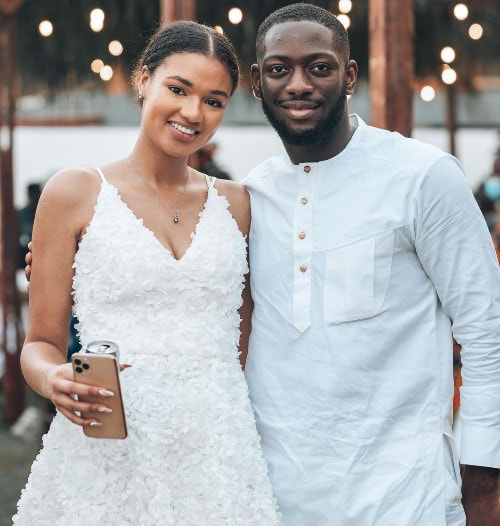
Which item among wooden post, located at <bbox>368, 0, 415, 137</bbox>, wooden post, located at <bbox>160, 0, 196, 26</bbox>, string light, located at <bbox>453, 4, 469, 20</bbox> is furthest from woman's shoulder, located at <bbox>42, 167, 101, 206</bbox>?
string light, located at <bbox>453, 4, 469, 20</bbox>

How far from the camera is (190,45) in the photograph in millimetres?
2248

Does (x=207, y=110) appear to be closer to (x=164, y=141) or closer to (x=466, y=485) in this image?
(x=164, y=141)

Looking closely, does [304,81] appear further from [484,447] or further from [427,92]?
[427,92]

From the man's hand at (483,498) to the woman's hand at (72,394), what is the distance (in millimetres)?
844

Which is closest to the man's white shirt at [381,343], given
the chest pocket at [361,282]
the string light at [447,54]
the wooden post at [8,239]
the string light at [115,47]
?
the chest pocket at [361,282]

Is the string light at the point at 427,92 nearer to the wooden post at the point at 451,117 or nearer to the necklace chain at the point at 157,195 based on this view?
the wooden post at the point at 451,117

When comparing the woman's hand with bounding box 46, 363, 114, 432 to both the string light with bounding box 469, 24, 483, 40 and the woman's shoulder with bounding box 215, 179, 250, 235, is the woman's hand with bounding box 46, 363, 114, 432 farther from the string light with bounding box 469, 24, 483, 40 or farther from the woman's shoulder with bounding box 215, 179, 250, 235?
the string light with bounding box 469, 24, 483, 40

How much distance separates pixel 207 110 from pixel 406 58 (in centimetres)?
146

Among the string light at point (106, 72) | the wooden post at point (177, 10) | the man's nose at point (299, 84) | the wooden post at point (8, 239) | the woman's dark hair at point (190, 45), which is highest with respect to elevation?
the wooden post at point (177, 10)

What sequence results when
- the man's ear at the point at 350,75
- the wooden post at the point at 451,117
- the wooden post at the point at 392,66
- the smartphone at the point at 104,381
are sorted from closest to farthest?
the smartphone at the point at 104,381, the man's ear at the point at 350,75, the wooden post at the point at 392,66, the wooden post at the point at 451,117

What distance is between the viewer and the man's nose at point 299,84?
214 centimetres

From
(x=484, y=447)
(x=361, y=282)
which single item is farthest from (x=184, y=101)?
(x=484, y=447)

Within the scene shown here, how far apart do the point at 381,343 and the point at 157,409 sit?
1.76 ft

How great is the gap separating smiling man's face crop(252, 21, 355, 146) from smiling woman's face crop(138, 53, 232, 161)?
131mm
